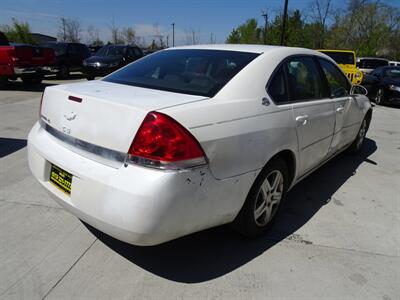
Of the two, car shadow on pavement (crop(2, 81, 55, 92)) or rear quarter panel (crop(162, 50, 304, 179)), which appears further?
car shadow on pavement (crop(2, 81, 55, 92))

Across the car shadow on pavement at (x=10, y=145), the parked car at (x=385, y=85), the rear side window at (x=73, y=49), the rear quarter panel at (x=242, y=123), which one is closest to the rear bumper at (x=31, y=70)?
the rear side window at (x=73, y=49)

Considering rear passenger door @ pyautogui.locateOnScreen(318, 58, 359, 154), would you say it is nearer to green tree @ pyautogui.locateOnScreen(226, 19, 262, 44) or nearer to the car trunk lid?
the car trunk lid

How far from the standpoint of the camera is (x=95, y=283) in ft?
7.78

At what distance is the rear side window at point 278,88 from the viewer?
2840mm

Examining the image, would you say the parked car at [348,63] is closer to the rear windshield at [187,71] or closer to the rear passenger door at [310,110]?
the rear passenger door at [310,110]

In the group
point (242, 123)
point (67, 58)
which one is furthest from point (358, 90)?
point (67, 58)

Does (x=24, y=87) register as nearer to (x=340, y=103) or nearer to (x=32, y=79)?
(x=32, y=79)

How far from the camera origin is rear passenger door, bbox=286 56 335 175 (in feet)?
10.3

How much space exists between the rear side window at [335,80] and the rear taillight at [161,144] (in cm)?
243

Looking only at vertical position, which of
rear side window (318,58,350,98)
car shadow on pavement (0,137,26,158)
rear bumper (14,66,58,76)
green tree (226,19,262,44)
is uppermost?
green tree (226,19,262,44)

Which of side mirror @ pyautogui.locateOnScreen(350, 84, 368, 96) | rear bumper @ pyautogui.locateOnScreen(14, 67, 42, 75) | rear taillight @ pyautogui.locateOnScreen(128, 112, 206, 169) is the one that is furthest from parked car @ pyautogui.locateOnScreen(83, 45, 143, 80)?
rear taillight @ pyautogui.locateOnScreen(128, 112, 206, 169)

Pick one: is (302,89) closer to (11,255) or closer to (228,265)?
(228,265)

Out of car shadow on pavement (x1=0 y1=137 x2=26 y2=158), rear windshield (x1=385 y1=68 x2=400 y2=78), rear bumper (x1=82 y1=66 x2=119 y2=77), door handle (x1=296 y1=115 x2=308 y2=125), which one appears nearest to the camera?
door handle (x1=296 y1=115 x2=308 y2=125)

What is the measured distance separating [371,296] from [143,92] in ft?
6.75
